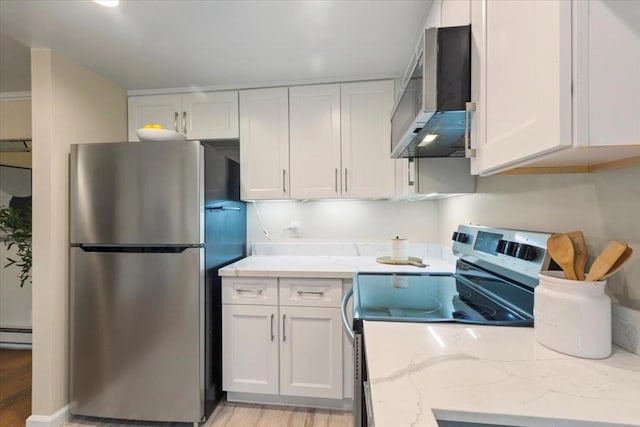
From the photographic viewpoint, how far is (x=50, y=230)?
5.39ft

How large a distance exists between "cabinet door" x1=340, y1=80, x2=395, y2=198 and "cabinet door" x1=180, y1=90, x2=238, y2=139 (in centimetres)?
83

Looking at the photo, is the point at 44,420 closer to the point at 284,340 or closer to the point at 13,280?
the point at 284,340

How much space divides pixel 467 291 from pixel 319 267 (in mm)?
872

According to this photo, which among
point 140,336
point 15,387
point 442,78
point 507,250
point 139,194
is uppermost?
point 442,78

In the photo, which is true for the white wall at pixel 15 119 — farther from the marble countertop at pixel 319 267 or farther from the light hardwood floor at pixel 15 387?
the marble countertop at pixel 319 267

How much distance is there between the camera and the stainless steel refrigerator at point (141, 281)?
63.1 inches

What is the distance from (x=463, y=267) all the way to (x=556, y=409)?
1.06 m

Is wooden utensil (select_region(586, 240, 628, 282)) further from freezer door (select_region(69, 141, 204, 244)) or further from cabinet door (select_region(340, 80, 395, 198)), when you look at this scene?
freezer door (select_region(69, 141, 204, 244))

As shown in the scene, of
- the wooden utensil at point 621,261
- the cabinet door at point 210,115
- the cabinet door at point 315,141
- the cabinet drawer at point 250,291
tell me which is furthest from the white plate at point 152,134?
the wooden utensil at point 621,261

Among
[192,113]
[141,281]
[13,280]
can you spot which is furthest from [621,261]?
[13,280]

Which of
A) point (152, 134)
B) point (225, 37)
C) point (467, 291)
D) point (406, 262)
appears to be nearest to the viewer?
point (467, 291)

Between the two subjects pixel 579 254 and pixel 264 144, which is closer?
pixel 579 254

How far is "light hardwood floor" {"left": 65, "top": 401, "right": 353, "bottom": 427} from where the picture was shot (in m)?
1.63

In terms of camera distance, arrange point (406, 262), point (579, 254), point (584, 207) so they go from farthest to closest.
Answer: point (406, 262) < point (584, 207) < point (579, 254)
